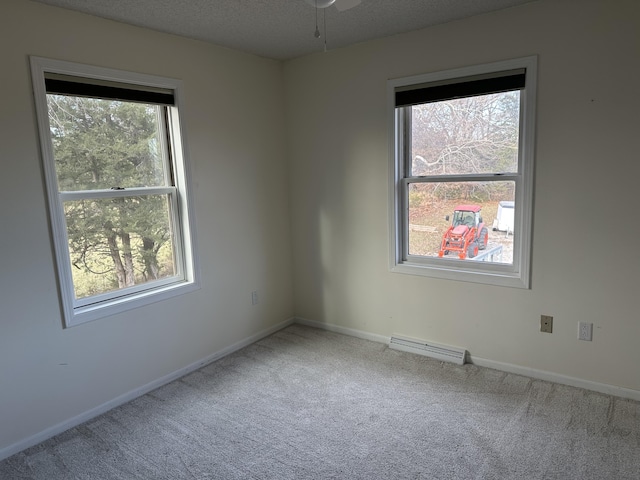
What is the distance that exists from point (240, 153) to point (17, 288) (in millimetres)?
1816

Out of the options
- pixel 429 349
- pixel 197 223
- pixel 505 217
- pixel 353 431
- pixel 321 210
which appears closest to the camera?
pixel 353 431

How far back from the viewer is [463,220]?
3137mm

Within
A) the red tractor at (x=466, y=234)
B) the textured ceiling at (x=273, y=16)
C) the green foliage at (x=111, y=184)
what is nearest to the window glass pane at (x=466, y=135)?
the red tractor at (x=466, y=234)

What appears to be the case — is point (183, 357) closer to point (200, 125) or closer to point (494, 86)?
point (200, 125)

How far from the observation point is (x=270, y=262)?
3875 mm

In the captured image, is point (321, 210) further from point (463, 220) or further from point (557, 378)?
point (557, 378)

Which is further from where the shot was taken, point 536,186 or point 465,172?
point 465,172

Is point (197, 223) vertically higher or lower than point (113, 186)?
lower

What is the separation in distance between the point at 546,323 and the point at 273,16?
8.64 ft

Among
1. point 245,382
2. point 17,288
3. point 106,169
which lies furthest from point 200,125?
point 245,382

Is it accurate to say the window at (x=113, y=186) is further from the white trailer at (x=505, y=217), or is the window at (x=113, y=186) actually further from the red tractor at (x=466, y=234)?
the white trailer at (x=505, y=217)

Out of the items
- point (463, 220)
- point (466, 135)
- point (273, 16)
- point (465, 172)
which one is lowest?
point (463, 220)

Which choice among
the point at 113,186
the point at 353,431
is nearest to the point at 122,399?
the point at 113,186

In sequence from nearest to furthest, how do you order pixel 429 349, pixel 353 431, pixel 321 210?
pixel 353 431 < pixel 429 349 < pixel 321 210
